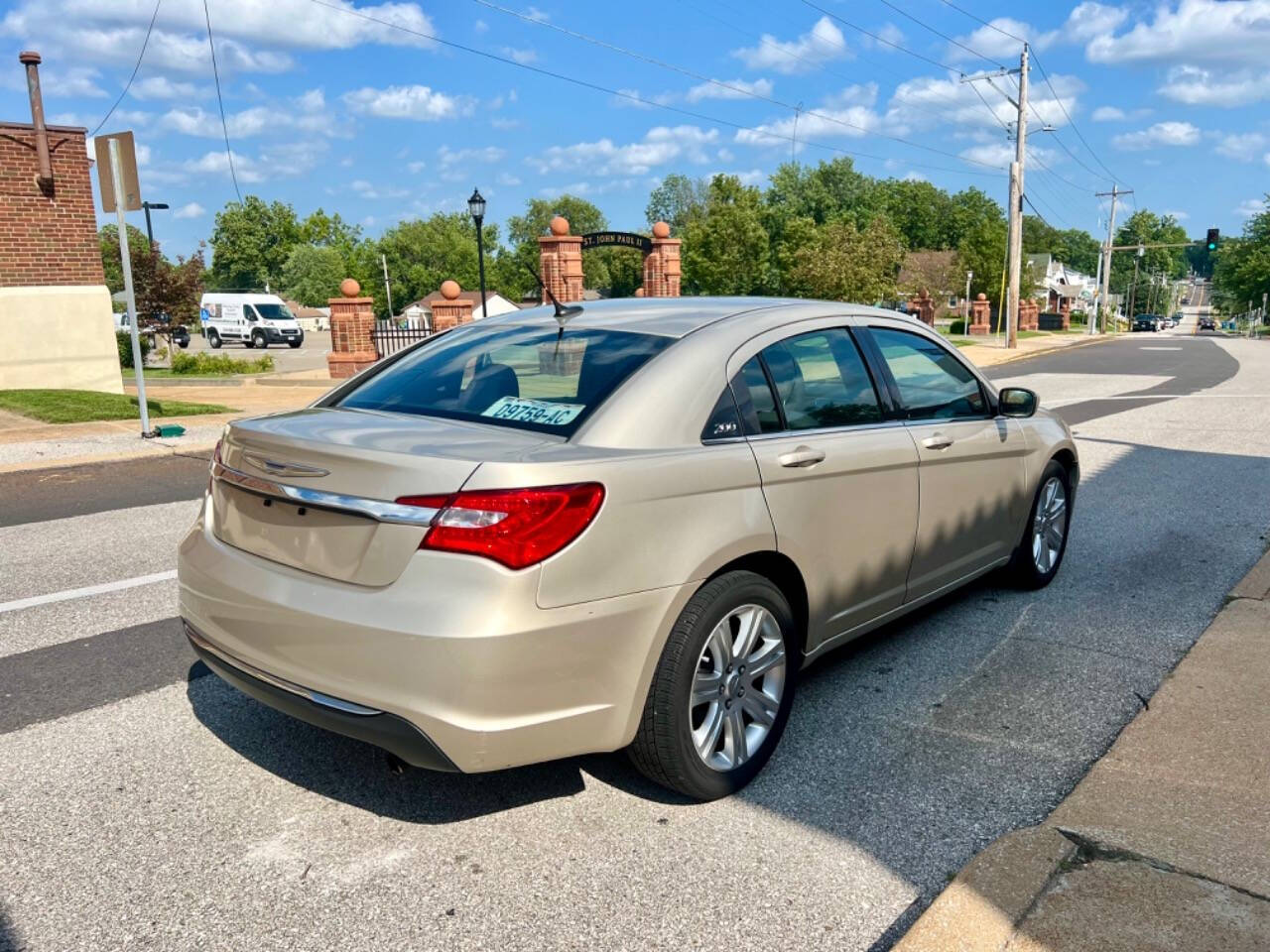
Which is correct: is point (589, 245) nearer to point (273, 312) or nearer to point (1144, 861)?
point (273, 312)

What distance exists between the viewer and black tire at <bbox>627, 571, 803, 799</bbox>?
305cm

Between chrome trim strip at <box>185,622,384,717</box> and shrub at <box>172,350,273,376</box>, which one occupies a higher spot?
chrome trim strip at <box>185,622,384,717</box>

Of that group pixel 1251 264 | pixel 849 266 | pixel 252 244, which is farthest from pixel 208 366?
pixel 252 244

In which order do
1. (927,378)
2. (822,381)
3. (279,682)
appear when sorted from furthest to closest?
(927,378), (822,381), (279,682)

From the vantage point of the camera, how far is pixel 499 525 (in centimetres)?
273

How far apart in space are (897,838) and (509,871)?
3.86 ft

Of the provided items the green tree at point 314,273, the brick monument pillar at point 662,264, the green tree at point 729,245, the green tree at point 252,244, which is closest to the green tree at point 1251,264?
the green tree at point 729,245

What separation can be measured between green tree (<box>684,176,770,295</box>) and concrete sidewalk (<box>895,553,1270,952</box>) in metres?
76.8

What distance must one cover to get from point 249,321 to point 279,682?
50.9 m

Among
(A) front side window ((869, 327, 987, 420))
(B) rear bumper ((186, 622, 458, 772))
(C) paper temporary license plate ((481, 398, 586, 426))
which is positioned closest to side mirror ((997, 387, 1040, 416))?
(A) front side window ((869, 327, 987, 420))

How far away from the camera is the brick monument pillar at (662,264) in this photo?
29766 mm

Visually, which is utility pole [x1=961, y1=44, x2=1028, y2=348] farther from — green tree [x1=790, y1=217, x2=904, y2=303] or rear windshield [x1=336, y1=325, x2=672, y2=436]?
rear windshield [x1=336, y1=325, x2=672, y2=436]

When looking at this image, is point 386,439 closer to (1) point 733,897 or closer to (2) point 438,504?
(2) point 438,504

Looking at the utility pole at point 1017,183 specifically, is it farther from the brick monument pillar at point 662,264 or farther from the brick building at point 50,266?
the brick building at point 50,266
